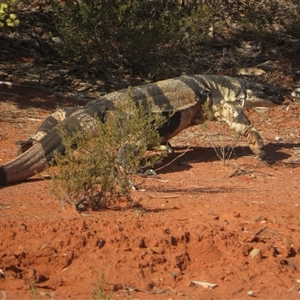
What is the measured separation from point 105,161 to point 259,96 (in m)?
4.97

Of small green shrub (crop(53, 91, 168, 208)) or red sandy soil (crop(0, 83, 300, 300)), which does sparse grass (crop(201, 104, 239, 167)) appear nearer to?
small green shrub (crop(53, 91, 168, 208))

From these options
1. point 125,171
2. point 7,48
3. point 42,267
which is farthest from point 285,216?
point 7,48

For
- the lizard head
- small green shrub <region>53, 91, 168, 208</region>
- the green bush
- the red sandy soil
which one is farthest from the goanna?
the green bush

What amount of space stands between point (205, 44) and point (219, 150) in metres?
6.99

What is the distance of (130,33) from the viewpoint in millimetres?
16344

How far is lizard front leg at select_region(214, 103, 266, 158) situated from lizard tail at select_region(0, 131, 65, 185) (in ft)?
9.55

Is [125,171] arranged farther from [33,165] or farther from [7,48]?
[7,48]

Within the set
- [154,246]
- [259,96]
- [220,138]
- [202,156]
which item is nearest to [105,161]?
[154,246]

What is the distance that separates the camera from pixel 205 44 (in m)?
19.1

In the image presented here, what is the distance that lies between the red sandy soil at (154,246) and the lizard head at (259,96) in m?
3.38

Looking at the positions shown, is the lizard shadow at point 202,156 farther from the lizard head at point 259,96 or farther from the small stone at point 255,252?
the small stone at point 255,252

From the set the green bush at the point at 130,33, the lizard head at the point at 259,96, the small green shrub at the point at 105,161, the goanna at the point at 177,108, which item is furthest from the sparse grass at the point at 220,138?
the green bush at the point at 130,33

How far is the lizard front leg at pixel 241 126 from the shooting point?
1213 centimetres

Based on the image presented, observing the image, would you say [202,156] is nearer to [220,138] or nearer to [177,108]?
[177,108]
